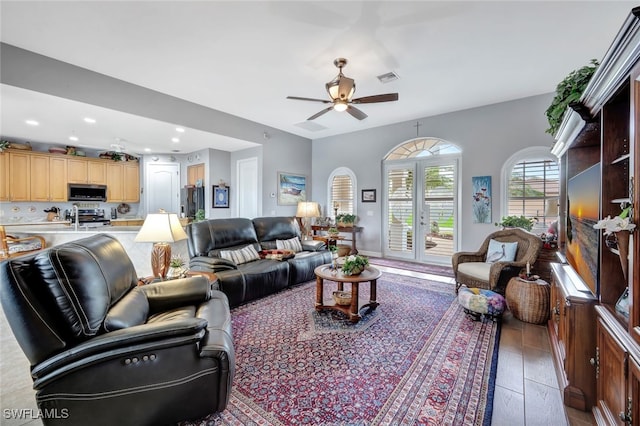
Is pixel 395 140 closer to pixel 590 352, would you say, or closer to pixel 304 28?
pixel 304 28

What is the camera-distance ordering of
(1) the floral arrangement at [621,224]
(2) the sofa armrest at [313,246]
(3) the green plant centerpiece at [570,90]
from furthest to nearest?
(2) the sofa armrest at [313,246] < (3) the green plant centerpiece at [570,90] < (1) the floral arrangement at [621,224]

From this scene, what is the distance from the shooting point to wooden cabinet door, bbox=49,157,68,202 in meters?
6.20

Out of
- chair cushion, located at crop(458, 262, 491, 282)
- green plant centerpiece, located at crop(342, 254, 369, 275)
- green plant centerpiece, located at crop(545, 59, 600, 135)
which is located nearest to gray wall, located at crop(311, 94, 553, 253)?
chair cushion, located at crop(458, 262, 491, 282)

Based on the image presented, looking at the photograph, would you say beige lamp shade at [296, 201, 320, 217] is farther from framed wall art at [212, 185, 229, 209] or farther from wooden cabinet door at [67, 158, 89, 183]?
wooden cabinet door at [67, 158, 89, 183]

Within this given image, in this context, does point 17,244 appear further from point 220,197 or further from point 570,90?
point 570,90

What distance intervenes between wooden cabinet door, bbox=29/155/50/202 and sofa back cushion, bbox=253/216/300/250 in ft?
17.7

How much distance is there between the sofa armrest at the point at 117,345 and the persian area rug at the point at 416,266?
4342 mm

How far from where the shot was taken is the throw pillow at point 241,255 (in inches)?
145

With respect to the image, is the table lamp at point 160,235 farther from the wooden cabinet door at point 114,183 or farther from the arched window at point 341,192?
the wooden cabinet door at point 114,183

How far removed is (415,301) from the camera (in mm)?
3480

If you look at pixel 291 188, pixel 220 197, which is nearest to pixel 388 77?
pixel 291 188

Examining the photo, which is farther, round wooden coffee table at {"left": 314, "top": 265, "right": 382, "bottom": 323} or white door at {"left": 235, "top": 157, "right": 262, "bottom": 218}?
white door at {"left": 235, "top": 157, "right": 262, "bottom": 218}

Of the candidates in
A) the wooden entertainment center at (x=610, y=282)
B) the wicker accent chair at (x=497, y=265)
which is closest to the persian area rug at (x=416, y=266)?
the wicker accent chair at (x=497, y=265)

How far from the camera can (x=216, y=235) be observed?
3.82 m
